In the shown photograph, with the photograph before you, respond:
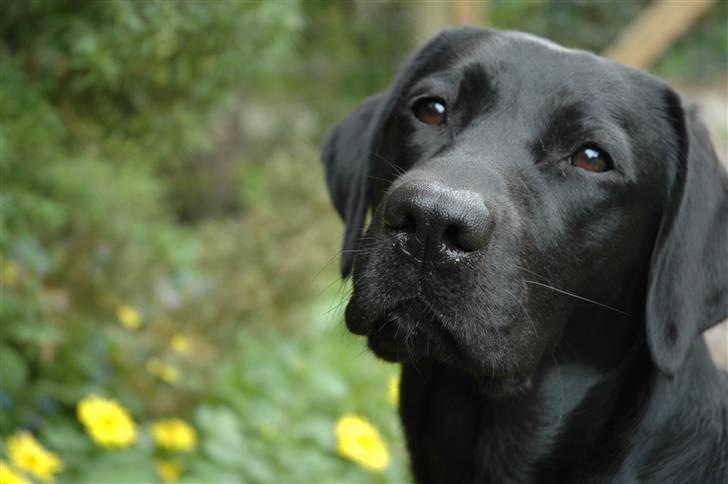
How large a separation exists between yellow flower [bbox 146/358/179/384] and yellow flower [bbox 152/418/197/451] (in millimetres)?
247

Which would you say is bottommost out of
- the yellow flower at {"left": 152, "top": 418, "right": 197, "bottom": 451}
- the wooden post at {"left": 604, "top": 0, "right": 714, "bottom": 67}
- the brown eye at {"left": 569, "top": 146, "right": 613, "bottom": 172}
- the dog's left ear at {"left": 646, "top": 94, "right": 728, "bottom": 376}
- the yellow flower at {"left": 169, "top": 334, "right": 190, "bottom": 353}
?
the dog's left ear at {"left": 646, "top": 94, "right": 728, "bottom": 376}

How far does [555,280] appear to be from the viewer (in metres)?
2.63

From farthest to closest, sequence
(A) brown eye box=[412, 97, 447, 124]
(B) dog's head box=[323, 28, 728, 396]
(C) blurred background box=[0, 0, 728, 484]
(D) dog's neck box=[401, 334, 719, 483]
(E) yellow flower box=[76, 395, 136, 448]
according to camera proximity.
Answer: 1. (C) blurred background box=[0, 0, 728, 484]
2. (E) yellow flower box=[76, 395, 136, 448]
3. (A) brown eye box=[412, 97, 447, 124]
4. (D) dog's neck box=[401, 334, 719, 483]
5. (B) dog's head box=[323, 28, 728, 396]

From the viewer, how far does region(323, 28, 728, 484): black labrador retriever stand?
7.79 ft

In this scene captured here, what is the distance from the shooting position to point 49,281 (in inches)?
169

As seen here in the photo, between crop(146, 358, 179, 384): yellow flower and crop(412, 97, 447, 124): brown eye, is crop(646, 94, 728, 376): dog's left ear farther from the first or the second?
crop(146, 358, 179, 384): yellow flower

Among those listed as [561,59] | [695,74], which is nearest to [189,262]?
[561,59]

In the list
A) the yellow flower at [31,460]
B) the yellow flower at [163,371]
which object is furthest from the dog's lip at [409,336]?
the yellow flower at [163,371]

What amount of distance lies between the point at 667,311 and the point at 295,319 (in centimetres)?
317

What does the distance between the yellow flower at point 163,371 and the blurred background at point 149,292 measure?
11 mm

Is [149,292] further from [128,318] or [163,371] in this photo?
[163,371]

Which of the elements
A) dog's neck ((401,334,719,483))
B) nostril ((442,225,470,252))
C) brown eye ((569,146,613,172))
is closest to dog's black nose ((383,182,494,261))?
nostril ((442,225,470,252))

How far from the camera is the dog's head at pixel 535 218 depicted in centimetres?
230

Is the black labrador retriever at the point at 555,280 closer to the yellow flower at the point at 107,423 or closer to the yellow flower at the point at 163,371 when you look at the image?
the yellow flower at the point at 107,423
